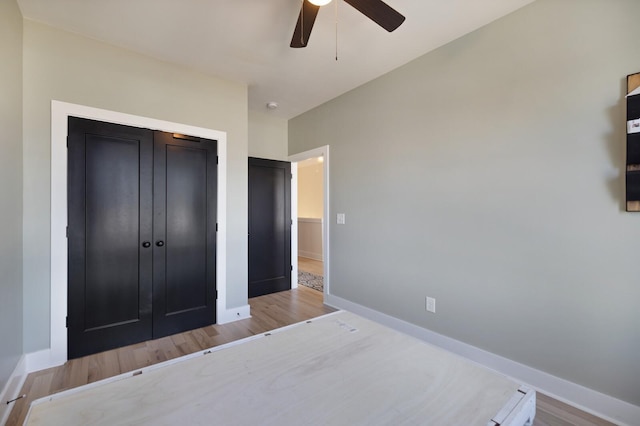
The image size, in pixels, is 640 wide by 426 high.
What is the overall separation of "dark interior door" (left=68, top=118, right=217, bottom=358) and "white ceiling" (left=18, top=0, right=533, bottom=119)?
0.77m

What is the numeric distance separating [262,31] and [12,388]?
10.1 ft

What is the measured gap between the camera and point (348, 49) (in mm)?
2492

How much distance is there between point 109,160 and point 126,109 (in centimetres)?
49

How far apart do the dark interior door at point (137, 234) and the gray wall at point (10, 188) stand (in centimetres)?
30

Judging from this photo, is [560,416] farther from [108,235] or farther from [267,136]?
[267,136]

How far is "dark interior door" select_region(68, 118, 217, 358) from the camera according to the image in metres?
2.31

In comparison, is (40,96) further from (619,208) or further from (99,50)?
(619,208)

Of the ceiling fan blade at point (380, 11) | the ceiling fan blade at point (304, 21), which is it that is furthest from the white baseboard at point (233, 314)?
the ceiling fan blade at point (380, 11)

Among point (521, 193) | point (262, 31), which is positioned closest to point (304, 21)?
point (262, 31)

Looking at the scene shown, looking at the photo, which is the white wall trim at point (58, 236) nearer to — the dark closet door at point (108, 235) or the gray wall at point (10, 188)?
the dark closet door at point (108, 235)

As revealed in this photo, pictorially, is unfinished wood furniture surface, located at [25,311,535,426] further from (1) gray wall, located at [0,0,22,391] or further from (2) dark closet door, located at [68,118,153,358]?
(2) dark closet door, located at [68,118,153,358]

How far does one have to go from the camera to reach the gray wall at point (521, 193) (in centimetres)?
165

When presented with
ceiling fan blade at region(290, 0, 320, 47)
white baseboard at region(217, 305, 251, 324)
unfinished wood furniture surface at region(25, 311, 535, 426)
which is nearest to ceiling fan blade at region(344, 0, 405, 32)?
ceiling fan blade at region(290, 0, 320, 47)

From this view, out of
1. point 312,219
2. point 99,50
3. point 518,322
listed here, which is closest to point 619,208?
point 518,322
